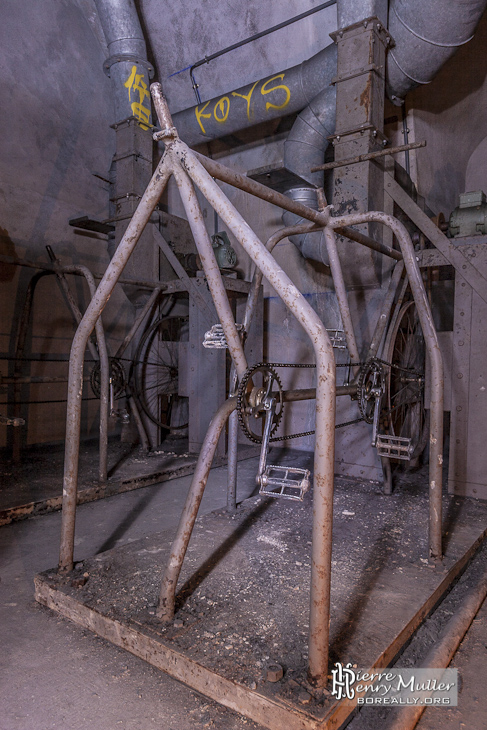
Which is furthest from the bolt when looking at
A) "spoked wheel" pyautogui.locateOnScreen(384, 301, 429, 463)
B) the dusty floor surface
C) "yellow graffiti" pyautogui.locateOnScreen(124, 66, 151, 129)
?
"yellow graffiti" pyautogui.locateOnScreen(124, 66, 151, 129)

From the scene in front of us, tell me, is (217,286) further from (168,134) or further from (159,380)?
(159,380)

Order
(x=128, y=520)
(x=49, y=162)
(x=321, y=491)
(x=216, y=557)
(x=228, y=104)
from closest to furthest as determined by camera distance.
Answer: (x=321, y=491), (x=216, y=557), (x=128, y=520), (x=228, y=104), (x=49, y=162)

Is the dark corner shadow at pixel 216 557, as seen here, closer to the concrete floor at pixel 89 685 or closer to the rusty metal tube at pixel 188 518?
the rusty metal tube at pixel 188 518

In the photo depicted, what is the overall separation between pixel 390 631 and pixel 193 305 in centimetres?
359

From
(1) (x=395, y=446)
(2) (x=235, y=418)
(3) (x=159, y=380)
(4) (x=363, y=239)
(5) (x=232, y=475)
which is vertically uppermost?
(4) (x=363, y=239)

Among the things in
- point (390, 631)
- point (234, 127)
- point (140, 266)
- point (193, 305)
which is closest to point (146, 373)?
point (193, 305)

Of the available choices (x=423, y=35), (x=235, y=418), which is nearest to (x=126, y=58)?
(x=423, y=35)

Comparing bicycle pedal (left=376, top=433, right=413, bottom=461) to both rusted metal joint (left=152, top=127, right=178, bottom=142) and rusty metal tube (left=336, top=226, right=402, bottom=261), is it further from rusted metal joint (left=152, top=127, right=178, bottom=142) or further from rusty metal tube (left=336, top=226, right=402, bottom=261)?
rusted metal joint (left=152, top=127, right=178, bottom=142)

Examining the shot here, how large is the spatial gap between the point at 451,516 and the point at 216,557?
1537 mm

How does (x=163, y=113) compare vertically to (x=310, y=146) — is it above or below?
below

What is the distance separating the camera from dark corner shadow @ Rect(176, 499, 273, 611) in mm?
1832

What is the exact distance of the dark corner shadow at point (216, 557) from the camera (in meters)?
1.83

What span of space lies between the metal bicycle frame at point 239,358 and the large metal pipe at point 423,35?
6.49ft

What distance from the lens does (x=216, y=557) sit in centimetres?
215
